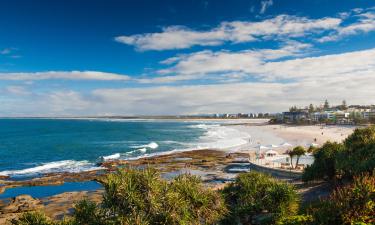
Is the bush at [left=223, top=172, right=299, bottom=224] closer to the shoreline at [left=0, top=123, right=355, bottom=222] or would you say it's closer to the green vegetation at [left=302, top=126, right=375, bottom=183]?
the green vegetation at [left=302, top=126, right=375, bottom=183]

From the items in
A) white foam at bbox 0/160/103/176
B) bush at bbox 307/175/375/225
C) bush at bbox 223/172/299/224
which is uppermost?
bush at bbox 307/175/375/225

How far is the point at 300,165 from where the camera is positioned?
4103 cm

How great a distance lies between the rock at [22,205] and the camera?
1174 inches

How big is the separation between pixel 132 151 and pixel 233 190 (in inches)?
2180

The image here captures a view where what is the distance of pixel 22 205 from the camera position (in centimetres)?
3095

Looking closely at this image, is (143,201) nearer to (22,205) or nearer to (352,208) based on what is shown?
(352,208)

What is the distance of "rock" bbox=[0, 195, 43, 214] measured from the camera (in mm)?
29828

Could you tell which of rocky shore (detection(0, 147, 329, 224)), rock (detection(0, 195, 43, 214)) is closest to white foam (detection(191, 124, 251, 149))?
rocky shore (detection(0, 147, 329, 224))

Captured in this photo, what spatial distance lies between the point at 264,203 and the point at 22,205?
81.9ft

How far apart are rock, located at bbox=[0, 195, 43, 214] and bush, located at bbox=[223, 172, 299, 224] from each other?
21608 millimetres

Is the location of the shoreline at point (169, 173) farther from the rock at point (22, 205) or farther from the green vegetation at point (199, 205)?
→ the green vegetation at point (199, 205)

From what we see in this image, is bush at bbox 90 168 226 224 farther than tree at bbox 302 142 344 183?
No

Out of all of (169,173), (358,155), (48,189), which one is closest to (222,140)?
(169,173)

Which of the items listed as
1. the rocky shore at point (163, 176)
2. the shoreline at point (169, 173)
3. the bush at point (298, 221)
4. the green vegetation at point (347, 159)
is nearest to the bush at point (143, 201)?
the rocky shore at point (163, 176)
